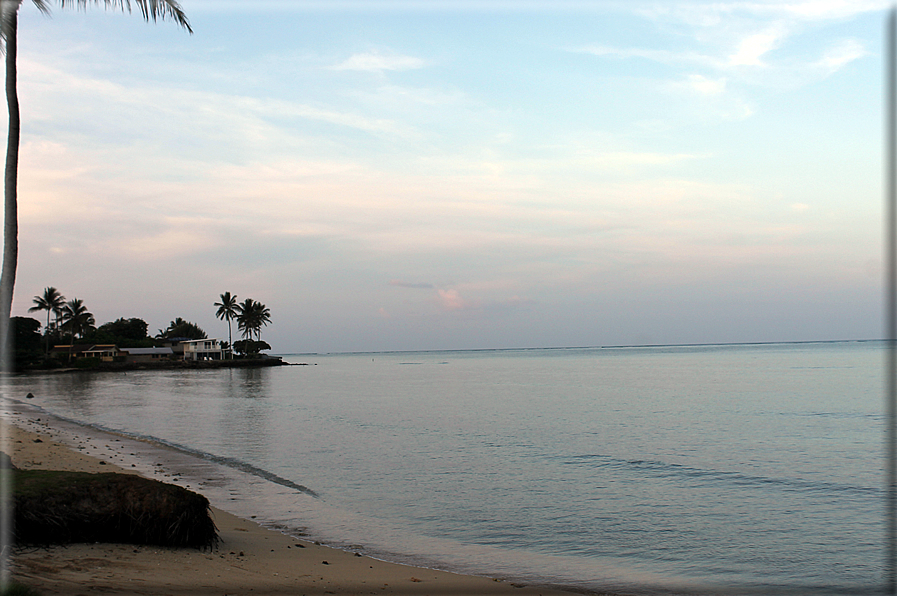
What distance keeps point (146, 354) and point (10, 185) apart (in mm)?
119822

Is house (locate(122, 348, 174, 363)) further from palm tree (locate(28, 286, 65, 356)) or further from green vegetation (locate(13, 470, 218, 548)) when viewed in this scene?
green vegetation (locate(13, 470, 218, 548))

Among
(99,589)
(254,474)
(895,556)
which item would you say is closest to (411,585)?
(99,589)

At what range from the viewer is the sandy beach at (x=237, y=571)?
6.34 metres

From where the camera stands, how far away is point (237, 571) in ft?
25.1

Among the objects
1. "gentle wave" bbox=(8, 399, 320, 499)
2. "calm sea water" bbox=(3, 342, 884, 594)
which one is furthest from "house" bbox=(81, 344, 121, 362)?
"gentle wave" bbox=(8, 399, 320, 499)

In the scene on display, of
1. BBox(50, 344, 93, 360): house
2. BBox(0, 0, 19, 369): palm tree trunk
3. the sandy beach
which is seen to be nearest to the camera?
the sandy beach

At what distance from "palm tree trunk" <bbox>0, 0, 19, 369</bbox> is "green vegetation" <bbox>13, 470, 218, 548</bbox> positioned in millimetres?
2365

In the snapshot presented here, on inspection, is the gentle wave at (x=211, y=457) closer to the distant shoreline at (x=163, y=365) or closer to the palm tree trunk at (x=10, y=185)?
the palm tree trunk at (x=10, y=185)

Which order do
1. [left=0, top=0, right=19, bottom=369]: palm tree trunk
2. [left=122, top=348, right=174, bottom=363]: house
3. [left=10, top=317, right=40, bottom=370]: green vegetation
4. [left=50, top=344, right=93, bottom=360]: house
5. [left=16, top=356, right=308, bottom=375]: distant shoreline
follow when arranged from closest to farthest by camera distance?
[left=0, top=0, right=19, bottom=369]: palm tree trunk < [left=10, top=317, right=40, bottom=370]: green vegetation < [left=16, top=356, right=308, bottom=375]: distant shoreline < [left=50, top=344, right=93, bottom=360]: house < [left=122, top=348, right=174, bottom=363]: house

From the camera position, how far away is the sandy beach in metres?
6.34

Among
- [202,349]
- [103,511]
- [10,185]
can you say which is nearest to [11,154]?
[10,185]

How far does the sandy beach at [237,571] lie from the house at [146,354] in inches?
4602

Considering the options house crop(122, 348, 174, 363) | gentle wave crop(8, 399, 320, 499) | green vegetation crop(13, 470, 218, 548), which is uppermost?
green vegetation crop(13, 470, 218, 548)

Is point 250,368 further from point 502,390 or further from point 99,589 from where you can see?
point 99,589
